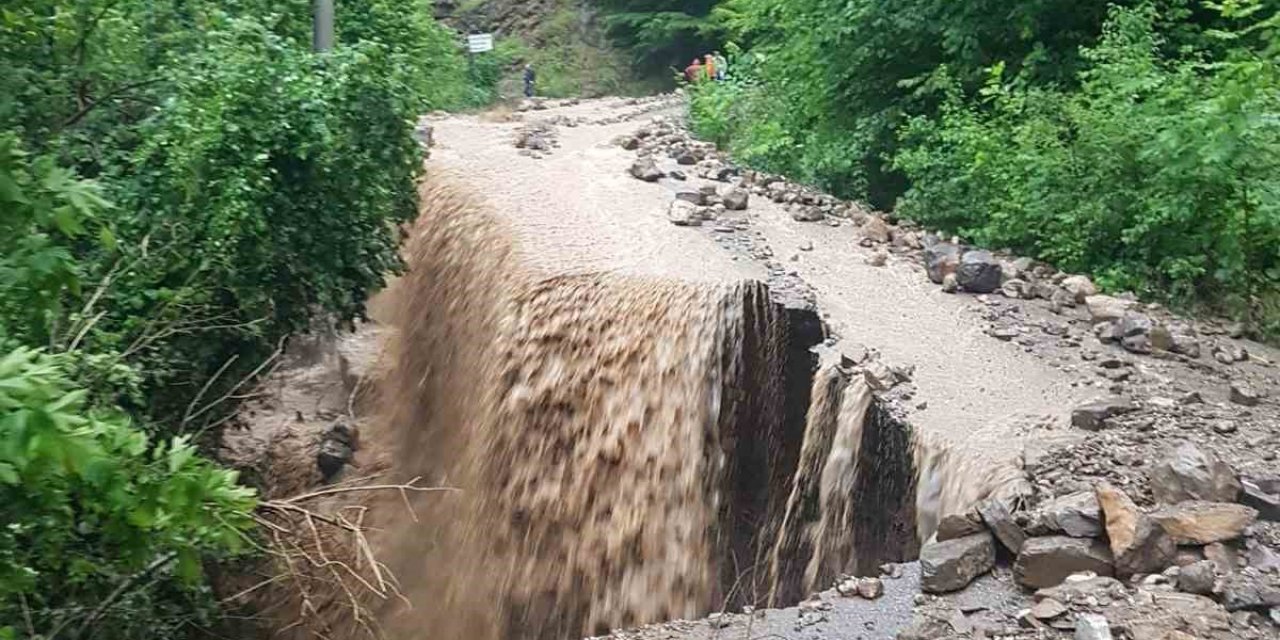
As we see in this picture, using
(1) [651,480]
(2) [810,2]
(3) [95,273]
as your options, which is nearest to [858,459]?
(1) [651,480]

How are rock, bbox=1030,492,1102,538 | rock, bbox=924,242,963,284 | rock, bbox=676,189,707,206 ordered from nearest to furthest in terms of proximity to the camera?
rock, bbox=1030,492,1102,538 < rock, bbox=924,242,963,284 < rock, bbox=676,189,707,206

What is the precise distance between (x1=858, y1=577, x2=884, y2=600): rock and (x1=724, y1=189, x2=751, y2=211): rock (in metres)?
5.65

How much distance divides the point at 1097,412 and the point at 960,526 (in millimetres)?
1395

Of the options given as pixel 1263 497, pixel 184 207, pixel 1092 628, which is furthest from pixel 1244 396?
pixel 184 207

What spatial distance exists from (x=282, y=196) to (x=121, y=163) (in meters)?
1.14

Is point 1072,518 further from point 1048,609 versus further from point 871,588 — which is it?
point 871,588

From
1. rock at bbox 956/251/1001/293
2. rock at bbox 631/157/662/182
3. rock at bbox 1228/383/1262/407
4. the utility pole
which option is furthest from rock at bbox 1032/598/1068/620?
rock at bbox 631/157/662/182

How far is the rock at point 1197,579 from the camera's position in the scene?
4293 mm

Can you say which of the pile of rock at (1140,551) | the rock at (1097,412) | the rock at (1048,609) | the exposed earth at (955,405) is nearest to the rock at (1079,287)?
the exposed earth at (955,405)

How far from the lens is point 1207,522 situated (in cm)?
456

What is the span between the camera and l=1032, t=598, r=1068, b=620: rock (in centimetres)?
436

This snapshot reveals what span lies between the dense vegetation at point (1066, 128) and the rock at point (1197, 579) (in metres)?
3.38

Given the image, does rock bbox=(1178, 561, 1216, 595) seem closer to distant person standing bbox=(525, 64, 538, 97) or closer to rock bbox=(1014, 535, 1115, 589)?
rock bbox=(1014, 535, 1115, 589)

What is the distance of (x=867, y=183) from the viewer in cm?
1154
